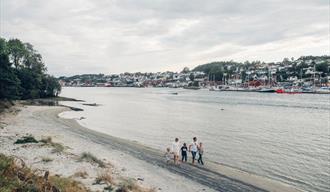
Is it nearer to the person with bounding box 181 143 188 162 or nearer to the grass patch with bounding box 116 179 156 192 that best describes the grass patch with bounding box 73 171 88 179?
the grass patch with bounding box 116 179 156 192

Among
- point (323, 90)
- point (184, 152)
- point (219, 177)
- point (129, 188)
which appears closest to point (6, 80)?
point (184, 152)

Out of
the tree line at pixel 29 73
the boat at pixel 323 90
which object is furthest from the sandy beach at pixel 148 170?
the boat at pixel 323 90

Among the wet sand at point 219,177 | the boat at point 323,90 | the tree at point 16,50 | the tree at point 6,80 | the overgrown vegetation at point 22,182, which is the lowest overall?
the wet sand at point 219,177

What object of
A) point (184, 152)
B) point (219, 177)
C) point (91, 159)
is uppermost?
point (91, 159)

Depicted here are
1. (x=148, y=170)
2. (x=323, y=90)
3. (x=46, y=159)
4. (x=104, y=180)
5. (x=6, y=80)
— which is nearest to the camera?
(x=104, y=180)

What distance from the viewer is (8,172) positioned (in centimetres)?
1427

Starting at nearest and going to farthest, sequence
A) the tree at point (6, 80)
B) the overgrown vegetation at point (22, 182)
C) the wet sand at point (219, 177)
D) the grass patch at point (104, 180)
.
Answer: the overgrown vegetation at point (22, 182), the grass patch at point (104, 180), the wet sand at point (219, 177), the tree at point (6, 80)

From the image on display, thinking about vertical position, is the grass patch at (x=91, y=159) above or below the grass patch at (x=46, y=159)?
below

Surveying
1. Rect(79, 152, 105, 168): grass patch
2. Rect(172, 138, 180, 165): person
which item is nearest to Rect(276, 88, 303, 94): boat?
Rect(172, 138, 180, 165): person

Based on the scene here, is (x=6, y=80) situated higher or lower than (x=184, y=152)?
higher

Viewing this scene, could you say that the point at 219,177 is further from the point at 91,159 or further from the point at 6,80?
the point at 6,80

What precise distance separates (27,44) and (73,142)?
76818 mm

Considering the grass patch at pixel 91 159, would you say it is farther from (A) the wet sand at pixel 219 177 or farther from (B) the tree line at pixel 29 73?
(B) the tree line at pixel 29 73

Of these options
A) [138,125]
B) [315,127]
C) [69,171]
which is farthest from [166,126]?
[69,171]
